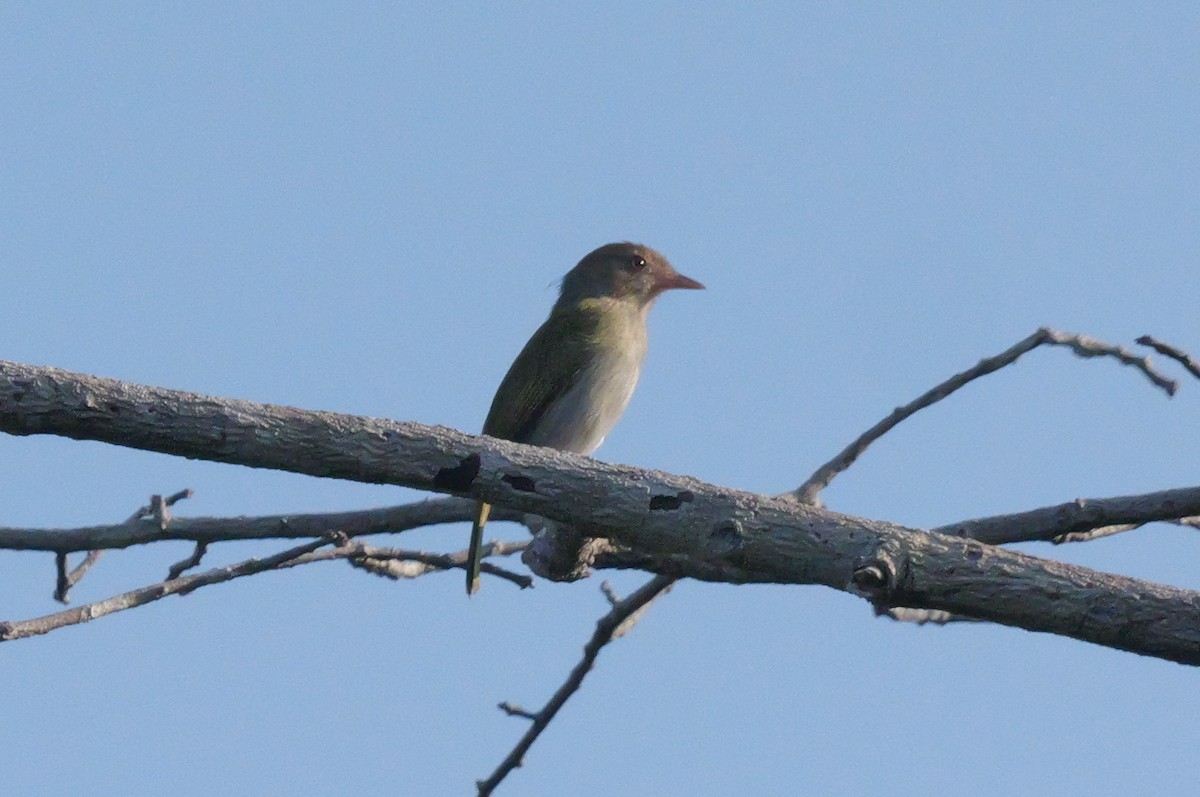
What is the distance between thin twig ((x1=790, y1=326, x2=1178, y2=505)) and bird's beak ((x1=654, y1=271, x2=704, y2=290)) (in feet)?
14.2

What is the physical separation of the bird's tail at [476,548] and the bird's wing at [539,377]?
176cm

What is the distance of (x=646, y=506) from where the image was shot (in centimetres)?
380

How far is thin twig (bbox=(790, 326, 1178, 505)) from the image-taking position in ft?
15.8

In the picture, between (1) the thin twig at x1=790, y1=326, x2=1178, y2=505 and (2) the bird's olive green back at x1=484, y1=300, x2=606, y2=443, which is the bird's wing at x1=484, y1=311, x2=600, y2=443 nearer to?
(2) the bird's olive green back at x1=484, y1=300, x2=606, y2=443

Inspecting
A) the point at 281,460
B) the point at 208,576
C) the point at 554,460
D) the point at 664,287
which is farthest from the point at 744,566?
the point at 664,287

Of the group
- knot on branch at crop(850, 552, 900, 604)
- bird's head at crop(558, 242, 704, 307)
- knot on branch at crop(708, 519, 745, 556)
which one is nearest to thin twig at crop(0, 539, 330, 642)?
knot on branch at crop(708, 519, 745, 556)

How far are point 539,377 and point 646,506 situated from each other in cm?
482

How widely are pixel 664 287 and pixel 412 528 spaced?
422 centimetres

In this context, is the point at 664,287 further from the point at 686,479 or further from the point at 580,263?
the point at 686,479

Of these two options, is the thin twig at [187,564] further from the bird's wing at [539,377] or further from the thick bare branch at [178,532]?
the bird's wing at [539,377]

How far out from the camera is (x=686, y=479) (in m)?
3.84

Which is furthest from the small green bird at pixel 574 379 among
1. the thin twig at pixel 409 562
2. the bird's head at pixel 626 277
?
the thin twig at pixel 409 562

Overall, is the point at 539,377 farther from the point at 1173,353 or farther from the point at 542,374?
the point at 1173,353

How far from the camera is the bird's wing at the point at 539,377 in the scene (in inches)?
336
